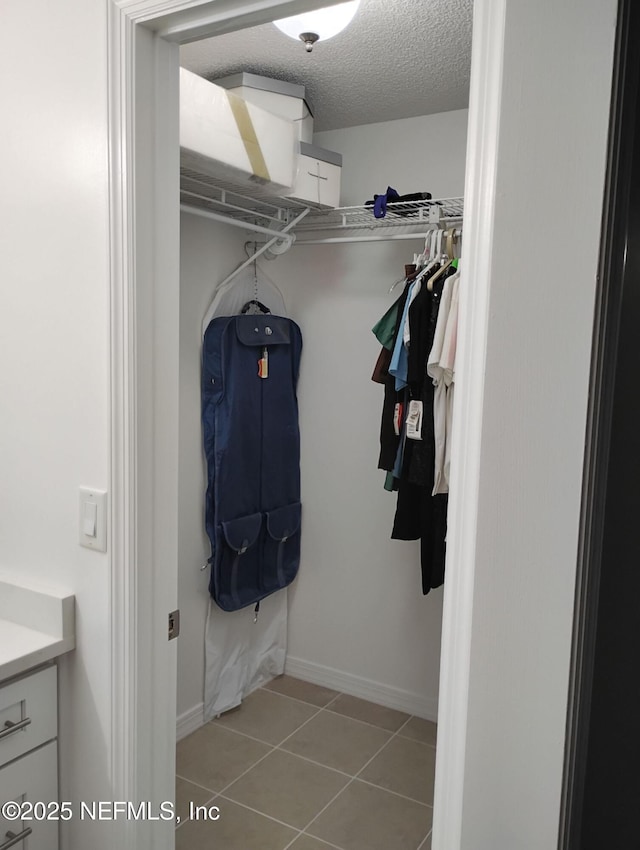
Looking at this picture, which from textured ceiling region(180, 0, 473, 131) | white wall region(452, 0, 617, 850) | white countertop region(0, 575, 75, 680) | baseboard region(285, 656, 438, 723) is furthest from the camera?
baseboard region(285, 656, 438, 723)

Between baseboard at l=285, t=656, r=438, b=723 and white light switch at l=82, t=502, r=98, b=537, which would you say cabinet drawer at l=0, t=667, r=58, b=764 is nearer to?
white light switch at l=82, t=502, r=98, b=537

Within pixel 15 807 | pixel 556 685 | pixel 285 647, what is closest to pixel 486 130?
pixel 556 685

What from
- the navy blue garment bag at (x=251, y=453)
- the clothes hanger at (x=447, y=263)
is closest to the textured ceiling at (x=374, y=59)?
the clothes hanger at (x=447, y=263)

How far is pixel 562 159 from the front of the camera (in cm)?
72

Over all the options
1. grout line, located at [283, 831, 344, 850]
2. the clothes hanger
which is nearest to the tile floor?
grout line, located at [283, 831, 344, 850]

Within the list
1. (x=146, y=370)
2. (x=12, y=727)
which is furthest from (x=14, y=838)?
(x=146, y=370)

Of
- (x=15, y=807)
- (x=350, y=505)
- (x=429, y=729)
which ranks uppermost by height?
(x=350, y=505)

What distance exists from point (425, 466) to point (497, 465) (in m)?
1.49

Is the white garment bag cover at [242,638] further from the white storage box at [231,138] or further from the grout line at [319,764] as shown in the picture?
the white storage box at [231,138]

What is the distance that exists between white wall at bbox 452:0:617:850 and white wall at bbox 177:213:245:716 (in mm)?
1877

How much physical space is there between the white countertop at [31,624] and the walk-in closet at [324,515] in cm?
107

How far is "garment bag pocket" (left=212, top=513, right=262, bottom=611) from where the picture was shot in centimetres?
268

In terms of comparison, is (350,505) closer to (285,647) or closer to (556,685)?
(285,647)

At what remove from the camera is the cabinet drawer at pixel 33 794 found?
1351 mm
